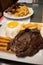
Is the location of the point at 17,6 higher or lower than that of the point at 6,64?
higher

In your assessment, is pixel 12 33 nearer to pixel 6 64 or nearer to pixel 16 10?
pixel 6 64

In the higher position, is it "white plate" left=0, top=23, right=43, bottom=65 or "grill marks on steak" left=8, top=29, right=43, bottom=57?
"grill marks on steak" left=8, top=29, right=43, bottom=57

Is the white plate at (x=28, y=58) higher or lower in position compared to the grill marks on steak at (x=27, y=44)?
lower

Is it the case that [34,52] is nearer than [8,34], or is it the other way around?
[34,52]

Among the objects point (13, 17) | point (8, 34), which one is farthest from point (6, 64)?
point (13, 17)

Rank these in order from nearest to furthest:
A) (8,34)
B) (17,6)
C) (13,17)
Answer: (8,34)
(13,17)
(17,6)

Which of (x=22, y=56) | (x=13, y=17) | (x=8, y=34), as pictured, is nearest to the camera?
(x=22, y=56)

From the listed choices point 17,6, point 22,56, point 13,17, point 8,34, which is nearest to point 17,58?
point 22,56
